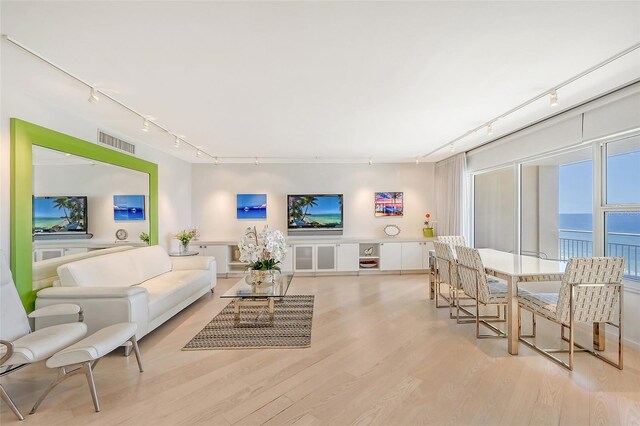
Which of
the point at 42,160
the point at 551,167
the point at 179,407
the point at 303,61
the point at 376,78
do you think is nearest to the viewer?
the point at 179,407

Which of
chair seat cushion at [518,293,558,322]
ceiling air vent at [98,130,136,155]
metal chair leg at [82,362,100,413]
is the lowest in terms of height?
metal chair leg at [82,362,100,413]

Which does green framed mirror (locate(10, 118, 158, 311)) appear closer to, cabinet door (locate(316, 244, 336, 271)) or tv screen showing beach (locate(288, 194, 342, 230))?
tv screen showing beach (locate(288, 194, 342, 230))

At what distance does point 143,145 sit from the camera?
4.70m

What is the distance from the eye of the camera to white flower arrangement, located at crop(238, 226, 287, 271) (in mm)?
3430

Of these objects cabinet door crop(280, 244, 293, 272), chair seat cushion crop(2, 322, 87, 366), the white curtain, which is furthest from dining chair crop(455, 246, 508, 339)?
chair seat cushion crop(2, 322, 87, 366)

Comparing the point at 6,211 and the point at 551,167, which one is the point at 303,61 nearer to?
the point at 6,211

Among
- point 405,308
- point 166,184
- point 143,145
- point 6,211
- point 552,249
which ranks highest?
point 143,145

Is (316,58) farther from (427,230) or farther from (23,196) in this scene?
(427,230)

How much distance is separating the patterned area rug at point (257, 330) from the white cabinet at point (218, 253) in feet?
6.36

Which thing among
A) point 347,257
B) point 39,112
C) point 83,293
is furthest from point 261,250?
point 347,257

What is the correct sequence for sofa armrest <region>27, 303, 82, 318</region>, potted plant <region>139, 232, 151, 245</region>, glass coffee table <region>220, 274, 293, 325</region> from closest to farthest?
sofa armrest <region>27, 303, 82, 318</region>, glass coffee table <region>220, 274, 293, 325</region>, potted plant <region>139, 232, 151, 245</region>

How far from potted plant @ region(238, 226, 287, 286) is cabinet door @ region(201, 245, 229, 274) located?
272 cm

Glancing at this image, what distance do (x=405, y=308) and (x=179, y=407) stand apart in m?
3.01

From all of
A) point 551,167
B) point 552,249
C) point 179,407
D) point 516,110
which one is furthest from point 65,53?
point 552,249
